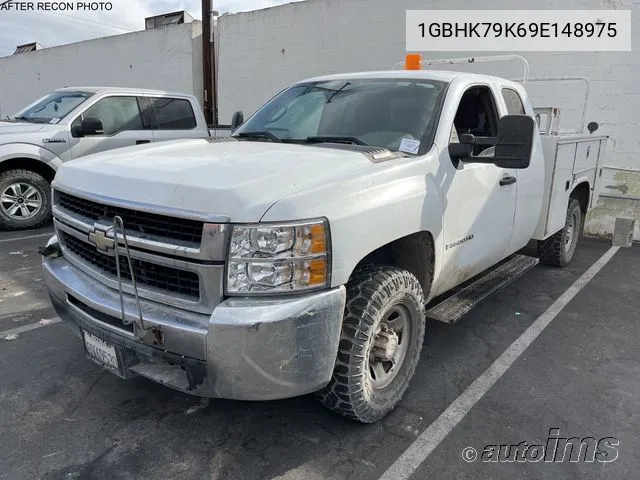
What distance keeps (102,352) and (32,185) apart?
5.56 metres

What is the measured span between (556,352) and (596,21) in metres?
5.50

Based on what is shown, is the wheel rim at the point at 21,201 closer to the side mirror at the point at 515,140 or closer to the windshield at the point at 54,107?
the windshield at the point at 54,107

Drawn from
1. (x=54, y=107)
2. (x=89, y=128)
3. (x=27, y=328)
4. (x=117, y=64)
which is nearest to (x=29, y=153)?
(x=89, y=128)

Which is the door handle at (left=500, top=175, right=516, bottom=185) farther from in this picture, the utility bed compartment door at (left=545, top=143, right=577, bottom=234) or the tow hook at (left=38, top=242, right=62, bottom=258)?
the tow hook at (left=38, top=242, right=62, bottom=258)

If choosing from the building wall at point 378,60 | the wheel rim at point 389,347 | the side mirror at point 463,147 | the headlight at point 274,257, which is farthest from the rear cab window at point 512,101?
the building wall at point 378,60

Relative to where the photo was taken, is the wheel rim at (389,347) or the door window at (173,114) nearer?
the wheel rim at (389,347)

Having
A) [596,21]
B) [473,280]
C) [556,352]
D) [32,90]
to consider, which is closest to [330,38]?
[596,21]

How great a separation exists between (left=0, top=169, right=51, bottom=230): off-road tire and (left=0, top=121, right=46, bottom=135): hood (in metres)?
0.51

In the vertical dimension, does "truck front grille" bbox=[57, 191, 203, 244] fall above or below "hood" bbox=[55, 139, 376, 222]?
below

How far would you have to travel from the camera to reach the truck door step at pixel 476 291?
3.47m

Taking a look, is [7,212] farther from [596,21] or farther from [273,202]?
[596,21]

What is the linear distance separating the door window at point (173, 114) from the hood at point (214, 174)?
16.7 feet

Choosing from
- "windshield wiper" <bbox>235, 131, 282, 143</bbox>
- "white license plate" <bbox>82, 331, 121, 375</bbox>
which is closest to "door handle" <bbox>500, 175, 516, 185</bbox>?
"windshield wiper" <bbox>235, 131, 282, 143</bbox>

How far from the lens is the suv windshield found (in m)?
3.33
